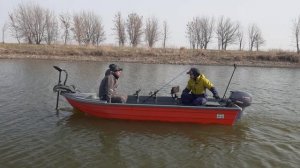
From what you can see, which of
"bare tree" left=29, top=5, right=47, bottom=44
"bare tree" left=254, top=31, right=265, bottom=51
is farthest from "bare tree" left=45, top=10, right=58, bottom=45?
"bare tree" left=254, top=31, right=265, bottom=51

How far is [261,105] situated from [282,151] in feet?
18.4

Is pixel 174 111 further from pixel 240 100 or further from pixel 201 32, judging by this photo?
pixel 201 32

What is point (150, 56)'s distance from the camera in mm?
42844

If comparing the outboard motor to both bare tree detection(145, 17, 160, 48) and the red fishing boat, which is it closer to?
the red fishing boat

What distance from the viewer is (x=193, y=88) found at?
10172 millimetres

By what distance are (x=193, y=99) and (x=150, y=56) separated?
32.9 metres

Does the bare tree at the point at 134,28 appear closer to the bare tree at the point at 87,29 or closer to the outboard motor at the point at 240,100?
the bare tree at the point at 87,29

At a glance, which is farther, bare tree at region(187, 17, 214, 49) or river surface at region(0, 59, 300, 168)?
bare tree at region(187, 17, 214, 49)

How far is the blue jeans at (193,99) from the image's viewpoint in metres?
9.88

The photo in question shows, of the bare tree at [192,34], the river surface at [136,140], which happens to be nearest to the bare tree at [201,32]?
the bare tree at [192,34]

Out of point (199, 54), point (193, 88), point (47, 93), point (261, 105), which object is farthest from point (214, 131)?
point (199, 54)

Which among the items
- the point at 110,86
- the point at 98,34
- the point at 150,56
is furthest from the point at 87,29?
the point at 110,86

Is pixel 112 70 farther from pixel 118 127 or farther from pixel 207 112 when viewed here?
pixel 207 112

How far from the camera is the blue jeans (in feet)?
32.4
